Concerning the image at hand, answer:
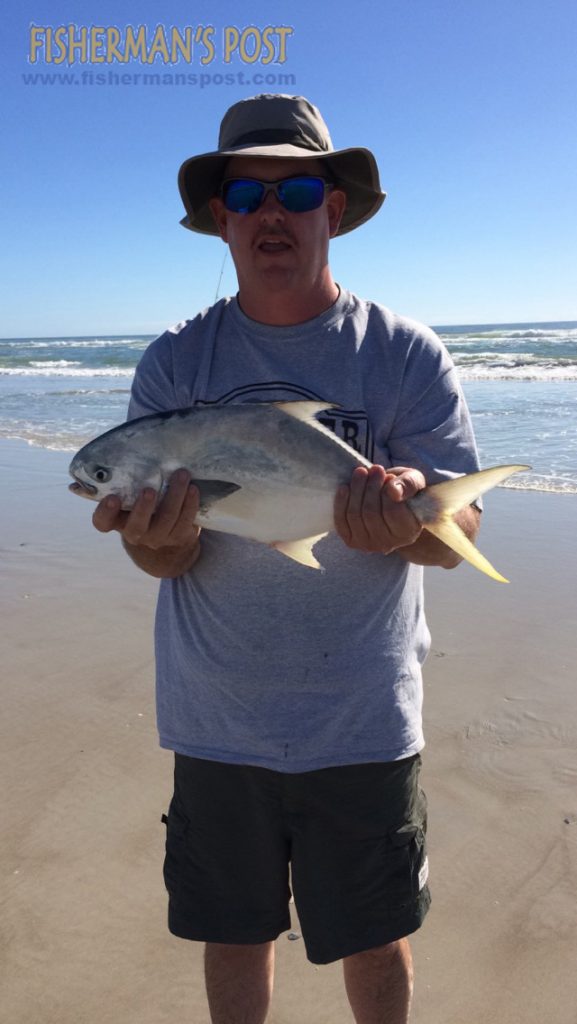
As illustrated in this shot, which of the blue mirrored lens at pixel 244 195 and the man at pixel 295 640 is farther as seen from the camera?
the blue mirrored lens at pixel 244 195

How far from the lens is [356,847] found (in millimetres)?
2277

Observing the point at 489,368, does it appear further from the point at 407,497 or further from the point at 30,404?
the point at 407,497

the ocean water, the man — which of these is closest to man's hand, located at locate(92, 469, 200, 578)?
the man

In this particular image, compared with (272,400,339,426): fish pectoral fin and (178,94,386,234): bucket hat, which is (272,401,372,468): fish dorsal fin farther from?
(178,94,386,234): bucket hat

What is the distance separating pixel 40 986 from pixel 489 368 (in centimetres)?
2678

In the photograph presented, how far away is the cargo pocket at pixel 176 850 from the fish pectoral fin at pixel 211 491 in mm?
939

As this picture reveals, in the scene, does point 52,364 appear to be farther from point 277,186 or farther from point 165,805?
point 277,186

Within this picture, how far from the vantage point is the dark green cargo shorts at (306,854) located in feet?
7.45

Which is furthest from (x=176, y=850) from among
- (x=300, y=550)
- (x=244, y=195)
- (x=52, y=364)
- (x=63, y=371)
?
(x=52, y=364)

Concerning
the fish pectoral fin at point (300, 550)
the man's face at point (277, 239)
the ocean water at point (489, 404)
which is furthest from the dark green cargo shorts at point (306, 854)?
the ocean water at point (489, 404)

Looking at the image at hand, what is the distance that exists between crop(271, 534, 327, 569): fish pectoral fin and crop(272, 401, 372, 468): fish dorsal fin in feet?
0.86

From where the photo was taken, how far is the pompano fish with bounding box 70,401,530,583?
218 cm

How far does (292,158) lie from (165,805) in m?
2.77

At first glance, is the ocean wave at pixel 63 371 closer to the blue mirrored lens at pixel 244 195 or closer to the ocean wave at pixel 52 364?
the ocean wave at pixel 52 364
